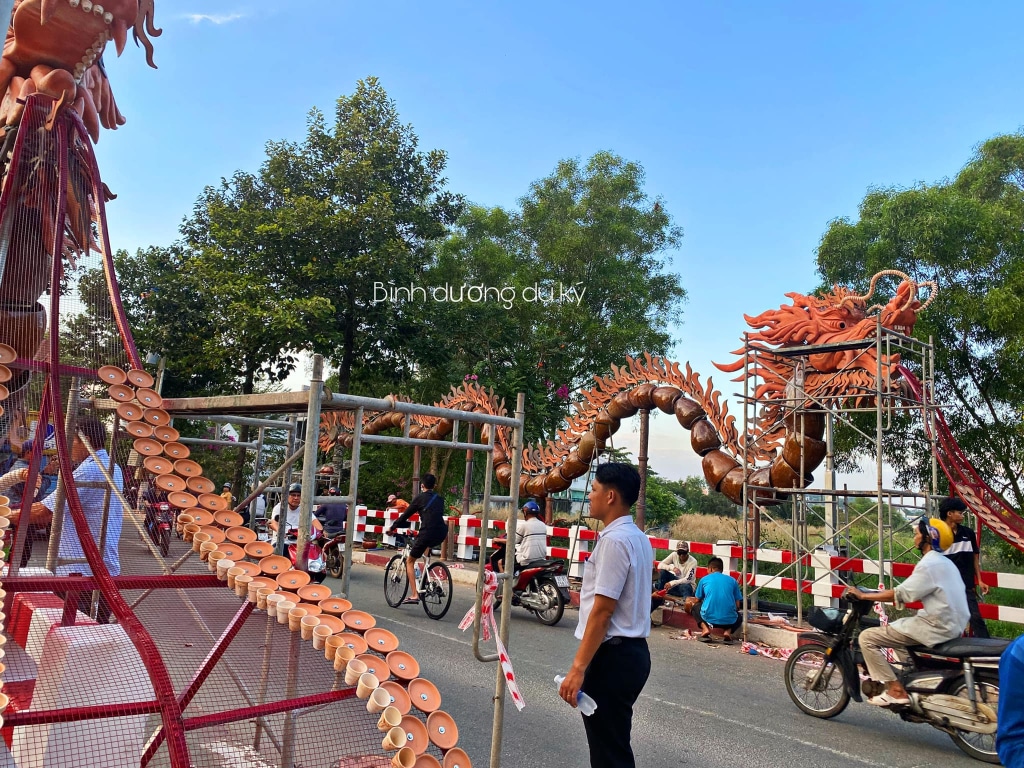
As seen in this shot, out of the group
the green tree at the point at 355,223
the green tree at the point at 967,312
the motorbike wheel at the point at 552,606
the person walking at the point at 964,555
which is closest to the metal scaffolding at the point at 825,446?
the person walking at the point at 964,555

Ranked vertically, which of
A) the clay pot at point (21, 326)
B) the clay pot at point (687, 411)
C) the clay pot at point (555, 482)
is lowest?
the clay pot at point (555, 482)

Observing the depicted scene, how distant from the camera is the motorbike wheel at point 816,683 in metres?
5.31

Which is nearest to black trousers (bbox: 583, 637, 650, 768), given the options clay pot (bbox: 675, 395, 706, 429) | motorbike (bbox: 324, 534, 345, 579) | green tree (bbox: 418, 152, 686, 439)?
→ clay pot (bbox: 675, 395, 706, 429)

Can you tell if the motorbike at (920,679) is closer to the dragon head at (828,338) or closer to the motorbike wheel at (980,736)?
the motorbike wheel at (980,736)

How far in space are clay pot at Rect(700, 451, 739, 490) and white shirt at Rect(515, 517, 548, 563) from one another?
266 cm

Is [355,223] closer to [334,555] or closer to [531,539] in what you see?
[334,555]

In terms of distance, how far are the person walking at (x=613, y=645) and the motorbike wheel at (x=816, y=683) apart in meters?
3.01

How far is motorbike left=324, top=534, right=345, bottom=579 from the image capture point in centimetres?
1123

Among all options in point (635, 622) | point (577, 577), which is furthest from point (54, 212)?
point (577, 577)

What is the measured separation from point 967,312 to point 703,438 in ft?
21.4

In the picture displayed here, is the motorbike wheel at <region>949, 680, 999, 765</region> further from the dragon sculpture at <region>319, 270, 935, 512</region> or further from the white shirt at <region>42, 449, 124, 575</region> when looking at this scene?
the white shirt at <region>42, 449, 124, 575</region>

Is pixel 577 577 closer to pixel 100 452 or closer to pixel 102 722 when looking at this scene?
pixel 100 452

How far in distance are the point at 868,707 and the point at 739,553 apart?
3564 mm

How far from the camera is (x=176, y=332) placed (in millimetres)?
17703
